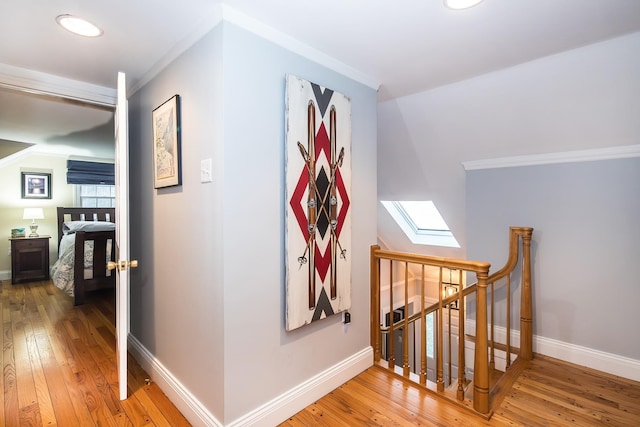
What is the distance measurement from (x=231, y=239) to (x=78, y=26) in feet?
4.50

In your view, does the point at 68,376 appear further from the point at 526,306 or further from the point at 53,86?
the point at 526,306

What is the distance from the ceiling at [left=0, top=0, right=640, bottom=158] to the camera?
1.52 metres

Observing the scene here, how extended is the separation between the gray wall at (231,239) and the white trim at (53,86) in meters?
0.62

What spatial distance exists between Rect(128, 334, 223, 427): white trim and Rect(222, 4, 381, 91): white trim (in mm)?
1989

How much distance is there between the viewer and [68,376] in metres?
2.24

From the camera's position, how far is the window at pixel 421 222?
4262 millimetres

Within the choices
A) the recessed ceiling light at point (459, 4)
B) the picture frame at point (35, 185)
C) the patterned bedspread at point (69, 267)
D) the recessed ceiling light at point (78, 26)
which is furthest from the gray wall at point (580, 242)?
the picture frame at point (35, 185)

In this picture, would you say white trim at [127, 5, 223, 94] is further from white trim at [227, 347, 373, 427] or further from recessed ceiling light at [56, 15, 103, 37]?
white trim at [227, 347, 373, 427]

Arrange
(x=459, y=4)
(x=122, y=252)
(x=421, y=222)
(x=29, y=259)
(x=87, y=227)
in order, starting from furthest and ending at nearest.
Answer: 1. (x=29, y=259)
2. (x=421, y=222)
3. (x=87, y=227)
4. (x=122, y=252)
5. (x=459, y=4)

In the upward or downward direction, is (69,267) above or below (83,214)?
below

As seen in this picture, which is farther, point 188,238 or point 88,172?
point 88,172

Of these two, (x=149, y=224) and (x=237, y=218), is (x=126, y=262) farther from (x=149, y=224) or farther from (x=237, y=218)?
(x=237, y=218)

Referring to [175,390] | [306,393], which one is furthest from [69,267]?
[306,393]

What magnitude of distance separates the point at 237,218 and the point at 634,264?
2.71 m
